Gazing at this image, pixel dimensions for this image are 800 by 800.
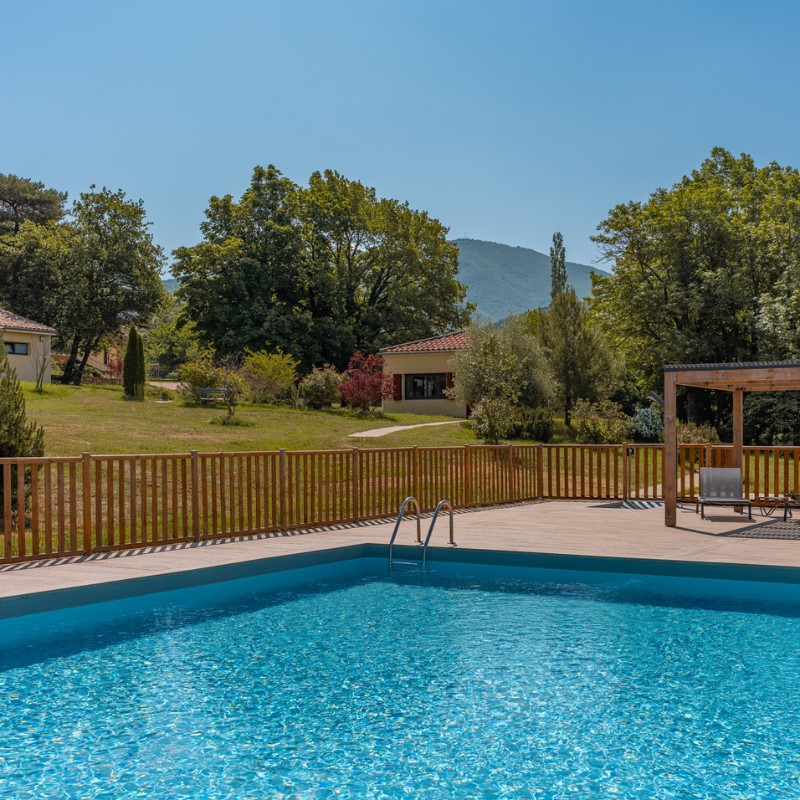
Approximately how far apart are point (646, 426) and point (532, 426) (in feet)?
13.9

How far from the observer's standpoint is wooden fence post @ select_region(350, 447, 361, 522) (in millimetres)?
11086

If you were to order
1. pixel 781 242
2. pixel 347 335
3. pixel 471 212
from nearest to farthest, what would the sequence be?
pixel 781 242 < pixel 471 212 < pixel 347 335

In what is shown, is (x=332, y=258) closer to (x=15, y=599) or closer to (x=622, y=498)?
(x=622, y=498)

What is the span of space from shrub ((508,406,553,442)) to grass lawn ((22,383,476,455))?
1371 millimetres

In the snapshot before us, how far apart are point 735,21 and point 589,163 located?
944cm

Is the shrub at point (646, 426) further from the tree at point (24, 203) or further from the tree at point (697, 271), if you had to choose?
the tree at point (24, 203)

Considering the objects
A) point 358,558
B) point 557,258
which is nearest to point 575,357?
point 358,558

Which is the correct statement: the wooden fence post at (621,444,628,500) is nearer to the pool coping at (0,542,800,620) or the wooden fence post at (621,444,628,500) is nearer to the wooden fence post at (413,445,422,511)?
the wooden fence post at (413,445,422,511)

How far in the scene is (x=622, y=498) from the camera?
14016 mm

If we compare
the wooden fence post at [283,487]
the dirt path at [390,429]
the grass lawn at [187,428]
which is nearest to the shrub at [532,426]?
the grass lawn at [187,428]

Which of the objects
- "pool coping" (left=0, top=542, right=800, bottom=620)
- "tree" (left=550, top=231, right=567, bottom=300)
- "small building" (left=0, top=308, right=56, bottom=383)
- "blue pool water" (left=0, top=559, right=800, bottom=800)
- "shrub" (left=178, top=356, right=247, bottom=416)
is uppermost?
"tree" (left=550, top=231, right=567, bottom=300)

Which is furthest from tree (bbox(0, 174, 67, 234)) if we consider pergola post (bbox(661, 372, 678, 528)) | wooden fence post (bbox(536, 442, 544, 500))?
pergola post (bbox(661, 372, 678, 528))

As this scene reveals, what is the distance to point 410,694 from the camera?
17.0 feet

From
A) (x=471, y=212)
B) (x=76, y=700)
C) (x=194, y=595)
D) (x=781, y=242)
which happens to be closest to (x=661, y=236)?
(x=781, y=242)
